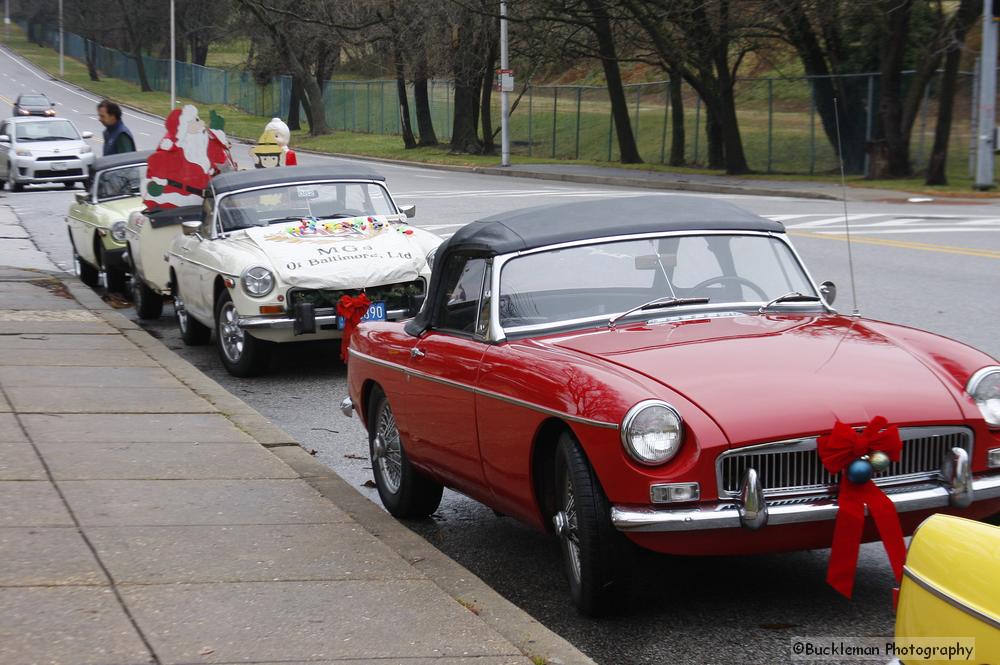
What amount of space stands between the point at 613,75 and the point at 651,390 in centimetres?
3610

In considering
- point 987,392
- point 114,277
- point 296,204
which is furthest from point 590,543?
point 114,277

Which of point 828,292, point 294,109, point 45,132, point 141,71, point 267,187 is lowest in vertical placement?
point 828,292

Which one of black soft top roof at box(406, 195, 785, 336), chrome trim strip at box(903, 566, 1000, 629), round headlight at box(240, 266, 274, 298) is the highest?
black soft top roof at box(406, 195, 785, 336)

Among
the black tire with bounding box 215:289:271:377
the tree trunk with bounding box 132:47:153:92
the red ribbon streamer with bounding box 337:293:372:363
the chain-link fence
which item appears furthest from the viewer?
the tree trunk with bounding box 132:47:153:92

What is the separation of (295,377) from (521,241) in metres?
5.47

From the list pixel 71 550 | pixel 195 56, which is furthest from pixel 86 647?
pixel 195 56

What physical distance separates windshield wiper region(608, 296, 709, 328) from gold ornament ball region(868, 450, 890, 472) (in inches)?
61.4

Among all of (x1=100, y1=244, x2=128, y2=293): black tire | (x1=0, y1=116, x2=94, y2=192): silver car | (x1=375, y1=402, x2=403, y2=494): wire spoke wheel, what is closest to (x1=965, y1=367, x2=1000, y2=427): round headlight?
(x1=375, y1=402, x2=403, y2=494): wire spoke wheel

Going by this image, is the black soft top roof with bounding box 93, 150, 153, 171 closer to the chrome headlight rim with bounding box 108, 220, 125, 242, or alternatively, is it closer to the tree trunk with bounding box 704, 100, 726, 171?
the chrome headlight rim with bounding box 108, 220, 125, 242

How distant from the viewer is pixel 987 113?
90.9 ft

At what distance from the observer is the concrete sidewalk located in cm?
459

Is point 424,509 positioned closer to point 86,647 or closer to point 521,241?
point 521,241

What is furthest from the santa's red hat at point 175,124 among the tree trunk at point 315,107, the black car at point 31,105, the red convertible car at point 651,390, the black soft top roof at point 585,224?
the tree trunk at point 315,107

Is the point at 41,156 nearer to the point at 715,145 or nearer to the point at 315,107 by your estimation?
the point at 715,145
